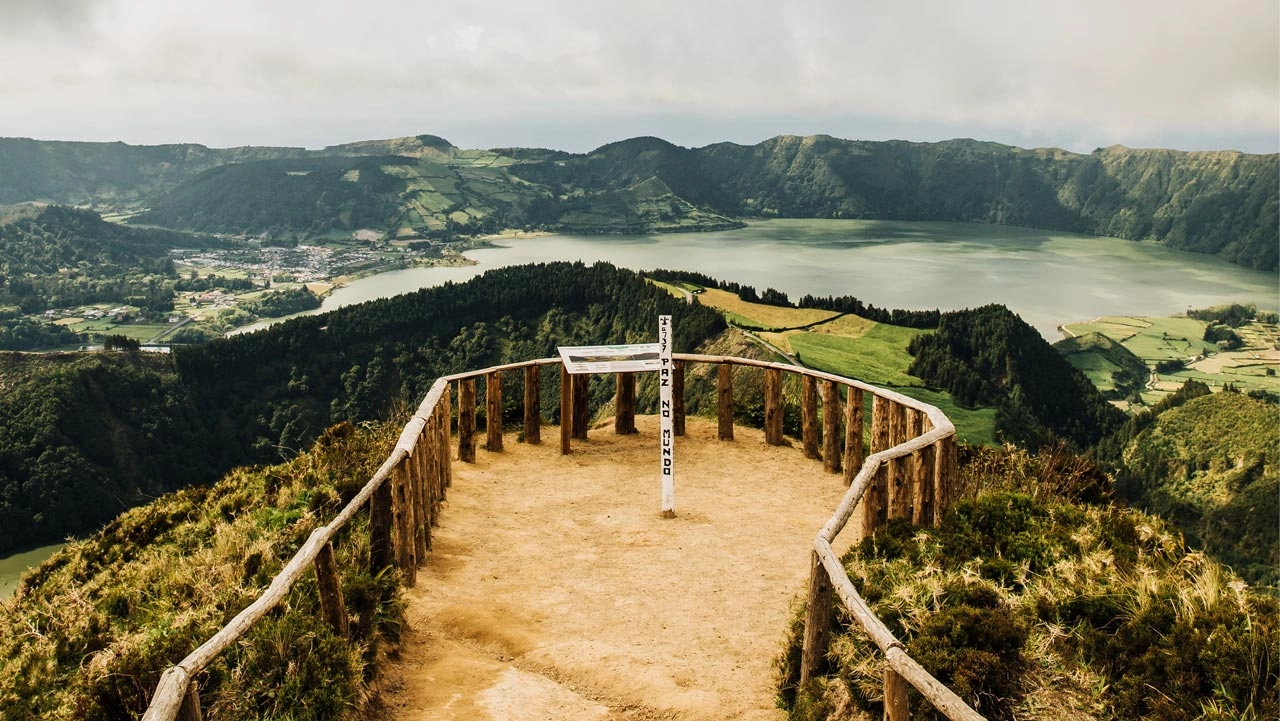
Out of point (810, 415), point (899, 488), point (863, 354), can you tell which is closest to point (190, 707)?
point (899, 488)

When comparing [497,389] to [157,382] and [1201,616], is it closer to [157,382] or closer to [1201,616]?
[1201,616]

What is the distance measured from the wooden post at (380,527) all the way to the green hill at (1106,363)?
10393 cm

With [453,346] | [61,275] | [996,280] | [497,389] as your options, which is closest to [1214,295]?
[996,280]

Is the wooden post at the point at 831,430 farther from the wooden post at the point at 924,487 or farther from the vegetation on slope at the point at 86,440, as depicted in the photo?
the vegetation on slope at the point at 86,440

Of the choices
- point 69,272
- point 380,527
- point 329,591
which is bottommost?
point 69,272

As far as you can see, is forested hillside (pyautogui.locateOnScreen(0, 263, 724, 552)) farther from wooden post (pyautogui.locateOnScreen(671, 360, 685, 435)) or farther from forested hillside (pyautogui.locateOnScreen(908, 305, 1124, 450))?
wooden post (pyautogui.locateOnScreen(671, 360, 685, 435))

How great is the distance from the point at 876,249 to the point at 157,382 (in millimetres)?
155287

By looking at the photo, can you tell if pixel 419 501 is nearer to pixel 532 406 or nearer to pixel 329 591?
pixel 329 591

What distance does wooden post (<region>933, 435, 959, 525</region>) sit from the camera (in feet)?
23.4

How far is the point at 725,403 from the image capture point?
1215 cm

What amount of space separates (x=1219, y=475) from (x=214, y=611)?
77476 millimetres

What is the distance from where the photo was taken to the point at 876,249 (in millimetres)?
195125

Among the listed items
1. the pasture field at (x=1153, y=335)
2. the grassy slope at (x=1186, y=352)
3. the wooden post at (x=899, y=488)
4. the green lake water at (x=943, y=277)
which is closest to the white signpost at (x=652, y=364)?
the wooden post at (x=899, y=488)

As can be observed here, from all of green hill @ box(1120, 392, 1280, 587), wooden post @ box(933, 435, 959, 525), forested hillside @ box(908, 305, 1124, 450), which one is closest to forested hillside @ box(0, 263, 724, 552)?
forested hillside @ box(908, 305, 1124, 450)
